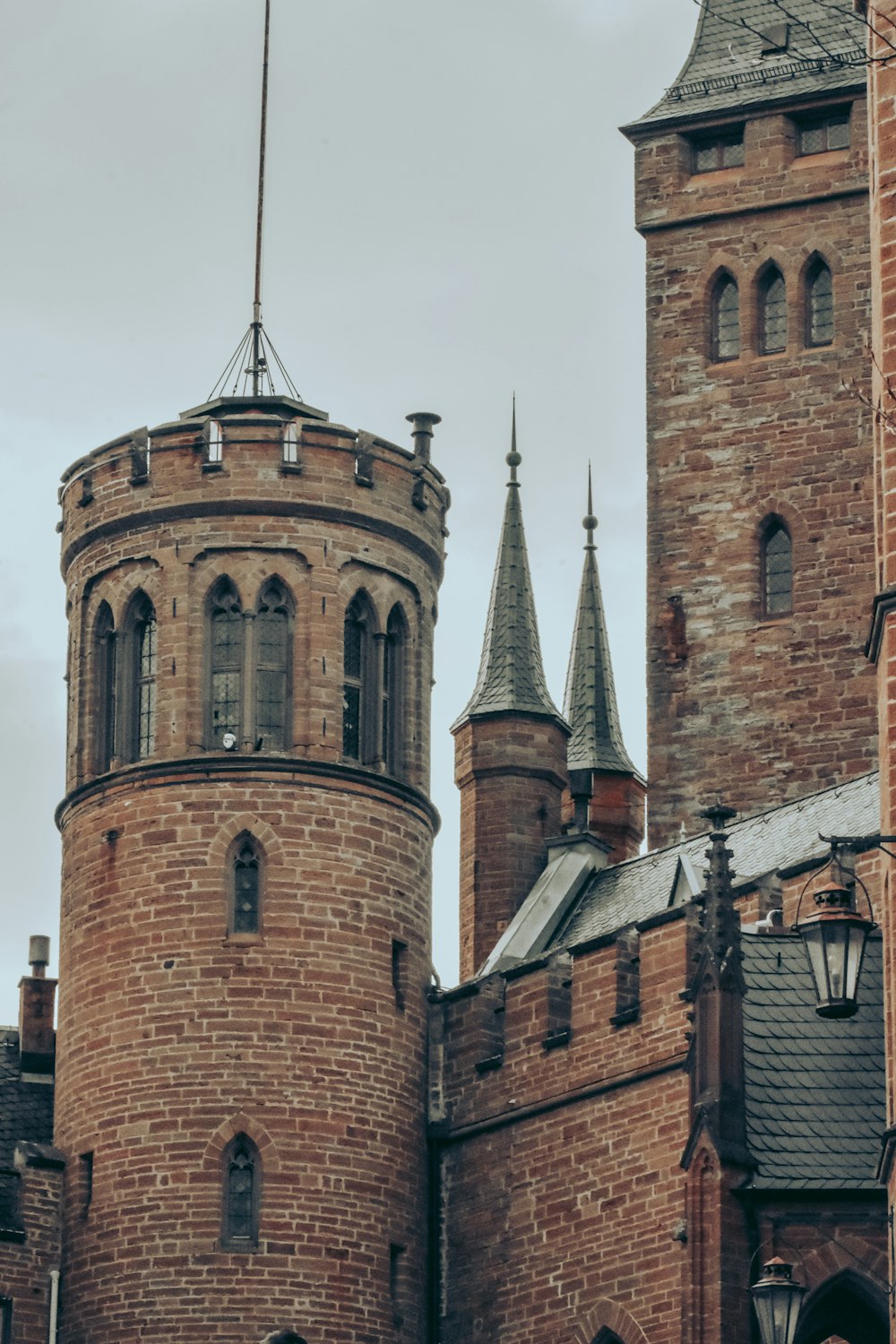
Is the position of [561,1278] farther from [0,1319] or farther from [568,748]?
[568,748]

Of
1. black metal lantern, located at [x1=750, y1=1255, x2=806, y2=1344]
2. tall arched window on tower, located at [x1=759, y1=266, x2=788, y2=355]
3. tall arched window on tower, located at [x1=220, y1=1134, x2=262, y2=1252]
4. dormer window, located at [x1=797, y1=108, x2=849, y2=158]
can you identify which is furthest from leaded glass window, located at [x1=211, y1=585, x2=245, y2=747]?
black metal lantern, located at [x1=750, y1=1255, x2=806, y2=1344]

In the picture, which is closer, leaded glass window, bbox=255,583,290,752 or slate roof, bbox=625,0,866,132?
leaded glass window, bbox=255,583,290,752

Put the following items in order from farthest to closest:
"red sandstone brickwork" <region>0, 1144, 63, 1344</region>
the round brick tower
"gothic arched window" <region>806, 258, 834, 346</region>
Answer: "gothic arched window" <region>806, 258, 834, 346</region>, "red sandstone brickwork" <region>0, 1144, 63, 1344</region>, the round brick tower

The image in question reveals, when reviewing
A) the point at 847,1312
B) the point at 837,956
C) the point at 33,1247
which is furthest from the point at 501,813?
the point at 837,956

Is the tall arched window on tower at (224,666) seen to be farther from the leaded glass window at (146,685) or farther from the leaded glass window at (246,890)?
the leaded glass window at (246,890)

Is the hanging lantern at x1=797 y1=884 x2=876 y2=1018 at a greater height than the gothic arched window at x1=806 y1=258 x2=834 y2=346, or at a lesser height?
lesser

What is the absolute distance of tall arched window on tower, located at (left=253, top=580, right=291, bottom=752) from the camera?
5134cm

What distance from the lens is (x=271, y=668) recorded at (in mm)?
51625

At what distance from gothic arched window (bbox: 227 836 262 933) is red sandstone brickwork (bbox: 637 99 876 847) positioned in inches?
358

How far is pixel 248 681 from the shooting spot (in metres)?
51.5

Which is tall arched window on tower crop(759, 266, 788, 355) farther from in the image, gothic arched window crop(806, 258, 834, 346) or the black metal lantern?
the black metal lantern

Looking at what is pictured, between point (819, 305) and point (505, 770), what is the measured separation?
321 inches

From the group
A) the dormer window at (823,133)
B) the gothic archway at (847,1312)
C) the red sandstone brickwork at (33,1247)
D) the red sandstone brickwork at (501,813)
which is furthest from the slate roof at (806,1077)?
the dormer window at (823,133)

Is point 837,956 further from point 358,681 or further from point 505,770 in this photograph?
point 505,770
